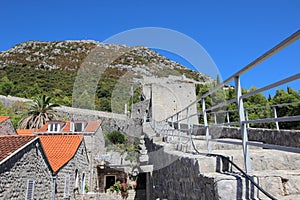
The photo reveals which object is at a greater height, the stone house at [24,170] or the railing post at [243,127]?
the railing post at [243,127]

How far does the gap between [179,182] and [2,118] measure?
14705 mm

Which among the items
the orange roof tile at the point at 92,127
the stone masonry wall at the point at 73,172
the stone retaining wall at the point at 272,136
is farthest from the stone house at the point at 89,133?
the stone retaining wall at the point at 272,136

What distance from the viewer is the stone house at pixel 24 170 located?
7084 millimetres

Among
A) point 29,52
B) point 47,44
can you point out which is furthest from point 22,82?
point 47,44

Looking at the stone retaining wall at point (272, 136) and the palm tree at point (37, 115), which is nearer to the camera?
the stone retaining wall at point (272, 136)

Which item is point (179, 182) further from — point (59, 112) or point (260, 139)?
point (59, 112)

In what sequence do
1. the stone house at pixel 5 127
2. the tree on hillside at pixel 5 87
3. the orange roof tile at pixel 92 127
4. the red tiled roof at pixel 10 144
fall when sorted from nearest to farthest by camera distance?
the red tiled roof at pixel 10 144, the stone house at pixel 5 127, the orange roof tile at pixel 92 127, the tree on hillside at pixel 5 87

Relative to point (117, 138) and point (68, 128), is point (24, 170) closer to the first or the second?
point (68, 128)

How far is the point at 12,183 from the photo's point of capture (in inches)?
289

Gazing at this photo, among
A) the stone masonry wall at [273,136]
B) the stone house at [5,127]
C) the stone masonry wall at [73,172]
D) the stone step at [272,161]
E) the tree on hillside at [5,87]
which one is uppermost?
the tree on hillside at [5,87]

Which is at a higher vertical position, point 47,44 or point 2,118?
point 47,44

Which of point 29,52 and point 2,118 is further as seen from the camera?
point 29,52

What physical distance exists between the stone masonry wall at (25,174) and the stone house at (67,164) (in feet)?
2.48

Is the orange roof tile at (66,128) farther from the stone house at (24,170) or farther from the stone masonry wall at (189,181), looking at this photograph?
the stone masonry wall at (189,181)
